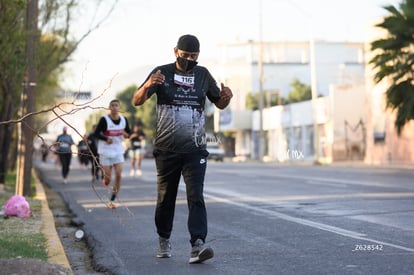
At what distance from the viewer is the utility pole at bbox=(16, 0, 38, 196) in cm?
1662

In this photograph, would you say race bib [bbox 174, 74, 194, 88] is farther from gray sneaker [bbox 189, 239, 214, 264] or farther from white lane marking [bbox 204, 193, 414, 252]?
white lane marking [bbox 204, 193, 414, 252]

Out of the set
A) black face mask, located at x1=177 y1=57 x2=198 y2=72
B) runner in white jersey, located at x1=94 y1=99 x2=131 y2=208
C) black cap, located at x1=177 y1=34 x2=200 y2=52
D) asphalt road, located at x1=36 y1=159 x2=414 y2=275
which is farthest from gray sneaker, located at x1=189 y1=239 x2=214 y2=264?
runner in white jersey, located at x1=94 y1=99 x2=131 y2=208

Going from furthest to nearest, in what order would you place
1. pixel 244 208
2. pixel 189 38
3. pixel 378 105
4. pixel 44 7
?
pixel 378 105 → pixel 44 7 → pixel 244 208 → pixel 189 38

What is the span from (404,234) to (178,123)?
10.6 ft

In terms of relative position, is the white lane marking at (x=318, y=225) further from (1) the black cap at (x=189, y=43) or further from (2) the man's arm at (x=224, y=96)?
(1) the black cap at (x=189, y=43)

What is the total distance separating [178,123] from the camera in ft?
25.9

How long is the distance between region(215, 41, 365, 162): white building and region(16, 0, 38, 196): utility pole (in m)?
15.5

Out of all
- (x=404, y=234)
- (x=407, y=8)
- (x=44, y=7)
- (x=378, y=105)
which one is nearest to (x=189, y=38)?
(x=404, y=234)

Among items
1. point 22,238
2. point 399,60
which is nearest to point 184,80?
point 22,238

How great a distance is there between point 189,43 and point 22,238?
3464 millimetres

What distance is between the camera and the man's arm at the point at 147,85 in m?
7.65

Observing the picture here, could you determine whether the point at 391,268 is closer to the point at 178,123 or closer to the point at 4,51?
the point at 178,123

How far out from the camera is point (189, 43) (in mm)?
7777

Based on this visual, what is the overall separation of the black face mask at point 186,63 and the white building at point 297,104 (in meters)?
23.6
